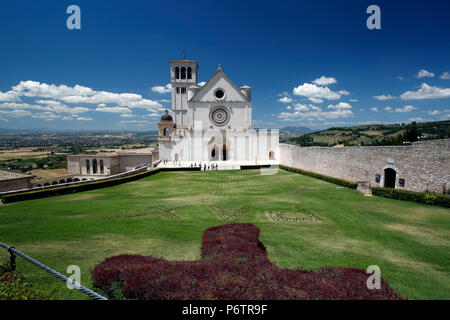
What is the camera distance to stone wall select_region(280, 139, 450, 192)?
13.6m

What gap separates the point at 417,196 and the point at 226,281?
50.7 feet

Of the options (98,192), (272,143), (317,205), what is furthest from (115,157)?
(317,205)

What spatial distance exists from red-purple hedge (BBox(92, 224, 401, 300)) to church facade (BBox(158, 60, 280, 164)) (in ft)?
116

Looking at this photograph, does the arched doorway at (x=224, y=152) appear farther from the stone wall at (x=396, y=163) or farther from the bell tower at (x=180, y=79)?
the stone wall at (x=396, y=163)

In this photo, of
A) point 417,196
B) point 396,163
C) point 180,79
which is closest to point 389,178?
point 396,163

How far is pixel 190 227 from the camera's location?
941cm

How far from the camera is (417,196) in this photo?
13.8 metres

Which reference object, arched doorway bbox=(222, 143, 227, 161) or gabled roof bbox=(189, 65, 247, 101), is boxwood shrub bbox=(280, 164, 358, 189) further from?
gabled roof bbox=(189, 65, 247, 101)

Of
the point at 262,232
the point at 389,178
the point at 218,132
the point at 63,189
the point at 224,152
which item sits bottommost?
the point at 262,232

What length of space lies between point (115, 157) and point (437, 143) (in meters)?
43.2

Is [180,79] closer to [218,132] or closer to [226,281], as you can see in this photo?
[218,132]

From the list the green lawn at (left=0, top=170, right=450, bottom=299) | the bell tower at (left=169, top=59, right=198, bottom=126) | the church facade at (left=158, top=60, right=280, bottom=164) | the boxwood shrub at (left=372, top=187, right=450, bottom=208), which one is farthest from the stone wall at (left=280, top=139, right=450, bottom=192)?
the bell tower at (left=169, top=59, right=198, bottom=126)

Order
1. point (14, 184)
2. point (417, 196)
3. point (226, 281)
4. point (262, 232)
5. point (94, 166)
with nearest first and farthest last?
point (226, 281) < point (262, 232) < point (417, 196) < point (14, 184) < point (94, 166)
